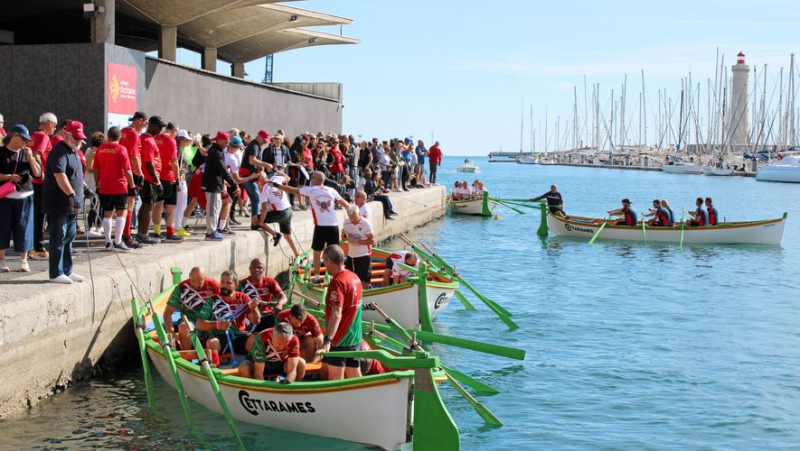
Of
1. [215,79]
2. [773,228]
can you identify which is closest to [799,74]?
[773,228]

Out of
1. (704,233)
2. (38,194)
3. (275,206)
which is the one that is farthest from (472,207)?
(38,194)

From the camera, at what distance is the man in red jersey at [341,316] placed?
8930 millimetres

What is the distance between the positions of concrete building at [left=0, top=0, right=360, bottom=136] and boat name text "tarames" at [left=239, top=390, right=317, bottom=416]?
37.8 ft

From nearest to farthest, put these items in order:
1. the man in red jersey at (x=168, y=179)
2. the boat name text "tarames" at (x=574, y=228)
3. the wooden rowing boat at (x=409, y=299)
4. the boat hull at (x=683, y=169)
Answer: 1. the wooden rowing boat at (x=409, y=299)
2. the man in red jersey at (x=168, y=179)
3. the boat name text "tarames" at (x=574, y=228)
4. the boat hull at (x=683, y=169)

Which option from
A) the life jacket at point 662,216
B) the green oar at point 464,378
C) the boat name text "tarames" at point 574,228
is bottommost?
the green oar at point 464,378

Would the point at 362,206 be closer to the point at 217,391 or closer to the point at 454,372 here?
the point at 454,372

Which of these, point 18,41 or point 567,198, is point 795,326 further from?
point 567,198

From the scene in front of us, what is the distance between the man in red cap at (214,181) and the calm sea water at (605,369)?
411cm

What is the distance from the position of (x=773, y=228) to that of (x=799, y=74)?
7483cm

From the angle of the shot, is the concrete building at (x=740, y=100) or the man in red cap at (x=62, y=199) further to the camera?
the concrete building at (x=740, y=100)

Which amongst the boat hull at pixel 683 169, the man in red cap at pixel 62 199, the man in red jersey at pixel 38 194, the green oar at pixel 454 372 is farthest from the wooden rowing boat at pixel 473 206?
the boat hull at pixel 683 169

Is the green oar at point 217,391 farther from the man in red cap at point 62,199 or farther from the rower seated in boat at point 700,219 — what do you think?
the rower seated in boat at point 700,219

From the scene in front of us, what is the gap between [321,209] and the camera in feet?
48.5

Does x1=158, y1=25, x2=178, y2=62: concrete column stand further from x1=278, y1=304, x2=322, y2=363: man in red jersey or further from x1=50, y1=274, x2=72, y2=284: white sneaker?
x1=278, y1=304, x2=322, y2=363: man in red jersey
